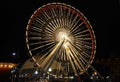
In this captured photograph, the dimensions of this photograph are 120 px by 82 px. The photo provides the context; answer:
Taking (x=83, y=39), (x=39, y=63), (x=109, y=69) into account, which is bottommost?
(x=109, y=69)

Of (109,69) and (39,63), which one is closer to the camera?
(39,63)

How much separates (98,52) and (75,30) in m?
17.1

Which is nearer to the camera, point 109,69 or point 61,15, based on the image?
point 61,15

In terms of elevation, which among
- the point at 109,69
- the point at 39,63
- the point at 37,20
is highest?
the point at 37,20

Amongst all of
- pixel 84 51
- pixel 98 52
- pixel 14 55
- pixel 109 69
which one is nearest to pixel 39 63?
pixel 84 51

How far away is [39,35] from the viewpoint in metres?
18.3

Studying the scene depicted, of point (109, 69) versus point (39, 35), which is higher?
point (39, 35)

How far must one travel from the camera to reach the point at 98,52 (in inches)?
1404

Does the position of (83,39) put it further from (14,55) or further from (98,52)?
(14,55)

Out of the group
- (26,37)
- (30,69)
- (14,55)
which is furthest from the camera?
(14,55)

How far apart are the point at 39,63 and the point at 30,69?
447 centimetres

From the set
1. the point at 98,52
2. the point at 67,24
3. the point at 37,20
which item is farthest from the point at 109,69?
the point at 37,20

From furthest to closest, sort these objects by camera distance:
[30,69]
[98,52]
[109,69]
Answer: [98,52] < [109,69] < [30,69]

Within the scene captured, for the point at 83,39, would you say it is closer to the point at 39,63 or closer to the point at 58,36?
the point at 58,36
